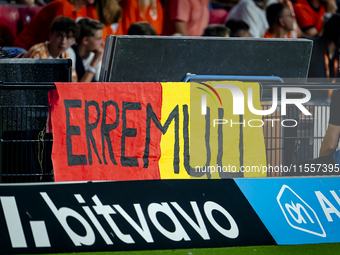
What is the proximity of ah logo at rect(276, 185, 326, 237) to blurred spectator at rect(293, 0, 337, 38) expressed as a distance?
569cm

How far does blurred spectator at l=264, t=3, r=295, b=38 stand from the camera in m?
7.78

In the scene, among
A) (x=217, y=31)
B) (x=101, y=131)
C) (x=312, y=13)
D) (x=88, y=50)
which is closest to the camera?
(x=101, y=131)

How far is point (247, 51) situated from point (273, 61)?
291 mm

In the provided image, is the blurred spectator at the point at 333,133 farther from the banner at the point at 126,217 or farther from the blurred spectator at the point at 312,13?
the blurred spectator at the point at 312,13

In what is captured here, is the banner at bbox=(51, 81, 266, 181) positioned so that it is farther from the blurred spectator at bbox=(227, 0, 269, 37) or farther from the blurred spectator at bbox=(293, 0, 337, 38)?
the blurred spectator at bbox=(293, 0, 337, 38)

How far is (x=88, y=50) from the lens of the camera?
675 cm

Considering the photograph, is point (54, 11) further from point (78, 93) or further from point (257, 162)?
point (257, 162)

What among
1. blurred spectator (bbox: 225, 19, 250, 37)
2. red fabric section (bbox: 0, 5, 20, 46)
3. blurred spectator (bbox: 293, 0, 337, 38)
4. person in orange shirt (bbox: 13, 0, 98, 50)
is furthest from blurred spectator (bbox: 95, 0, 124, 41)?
blurred spectator (bbox: 293, 0, 337, 38)

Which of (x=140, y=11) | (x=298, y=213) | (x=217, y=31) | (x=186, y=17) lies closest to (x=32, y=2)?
(x=140, y=11)

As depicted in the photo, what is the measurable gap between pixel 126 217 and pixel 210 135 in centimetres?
91

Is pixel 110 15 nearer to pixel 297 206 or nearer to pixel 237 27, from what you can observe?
pixel 237 27

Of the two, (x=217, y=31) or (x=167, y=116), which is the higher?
(x=217, y=31)

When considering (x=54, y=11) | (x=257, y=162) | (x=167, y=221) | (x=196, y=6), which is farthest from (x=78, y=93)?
(x=196, y=6)

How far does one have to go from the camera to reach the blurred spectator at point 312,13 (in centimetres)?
809
